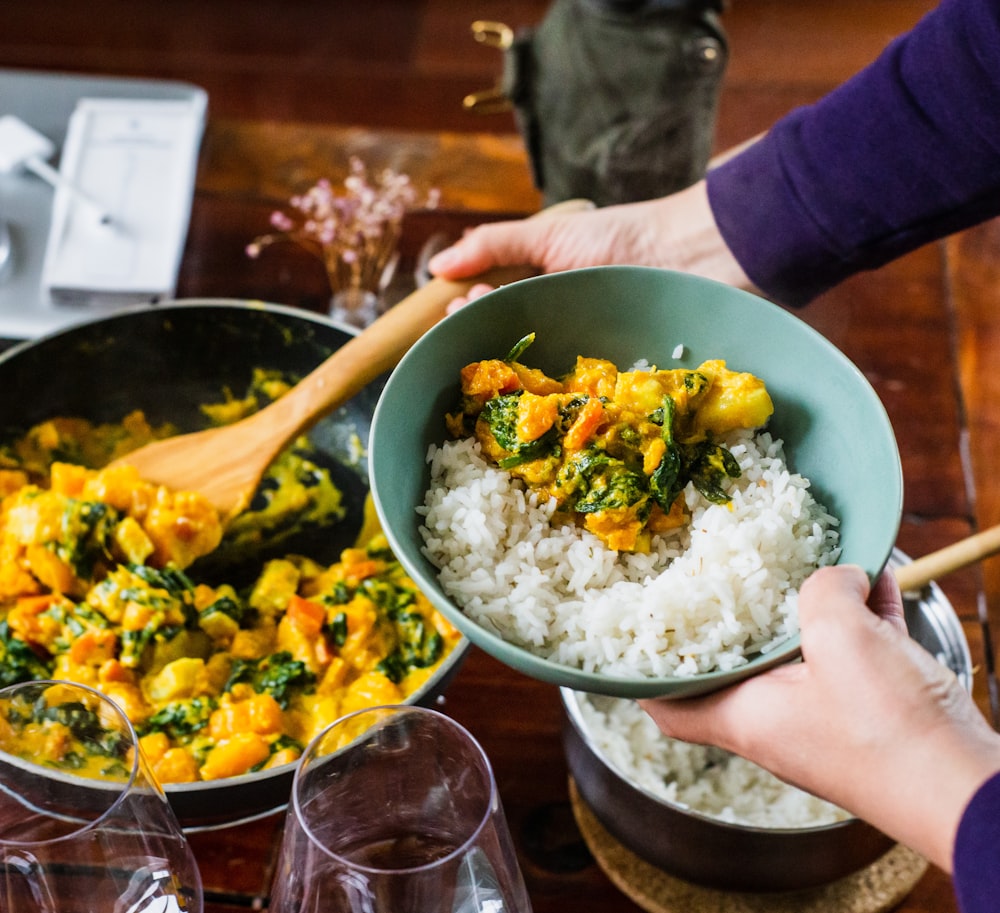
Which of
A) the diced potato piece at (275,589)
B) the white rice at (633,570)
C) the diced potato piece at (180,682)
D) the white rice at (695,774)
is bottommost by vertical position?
the white rice at (695,774)

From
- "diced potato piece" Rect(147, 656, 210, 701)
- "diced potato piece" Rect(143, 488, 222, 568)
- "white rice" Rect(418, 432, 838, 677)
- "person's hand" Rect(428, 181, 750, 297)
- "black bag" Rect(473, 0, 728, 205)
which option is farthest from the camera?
"black bag" Rect(473, 0, 728, 205)

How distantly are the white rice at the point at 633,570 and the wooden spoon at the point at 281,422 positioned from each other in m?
0.35

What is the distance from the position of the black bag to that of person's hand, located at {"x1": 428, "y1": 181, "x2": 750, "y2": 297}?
294 mm

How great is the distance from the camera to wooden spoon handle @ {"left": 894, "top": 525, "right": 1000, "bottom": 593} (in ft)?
4.48

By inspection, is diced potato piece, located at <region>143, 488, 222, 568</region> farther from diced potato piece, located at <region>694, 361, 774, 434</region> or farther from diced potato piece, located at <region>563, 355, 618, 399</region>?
diced potato piece, located at <region>694, 361, 774, 434</region>

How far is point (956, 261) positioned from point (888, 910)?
1.30 meters

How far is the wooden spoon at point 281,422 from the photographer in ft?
5.01

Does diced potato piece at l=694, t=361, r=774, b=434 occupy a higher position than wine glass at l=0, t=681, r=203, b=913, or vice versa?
diced potato piece at l=694, t=361, r=774, b=434

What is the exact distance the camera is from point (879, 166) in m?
1.57

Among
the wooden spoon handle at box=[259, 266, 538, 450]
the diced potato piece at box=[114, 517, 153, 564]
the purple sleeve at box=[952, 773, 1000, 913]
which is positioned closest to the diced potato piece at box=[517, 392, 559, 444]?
the wooden spoon handle at box=[259, 266, 538, 450]

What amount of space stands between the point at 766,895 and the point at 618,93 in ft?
4.37

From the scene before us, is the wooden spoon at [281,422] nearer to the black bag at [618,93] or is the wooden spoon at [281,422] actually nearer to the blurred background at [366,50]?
the black bag at [618,93]

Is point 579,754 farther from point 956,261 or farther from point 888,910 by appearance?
point 956,261

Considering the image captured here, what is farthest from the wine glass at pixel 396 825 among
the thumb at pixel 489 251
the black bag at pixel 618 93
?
the black bag at pixel 618 93
